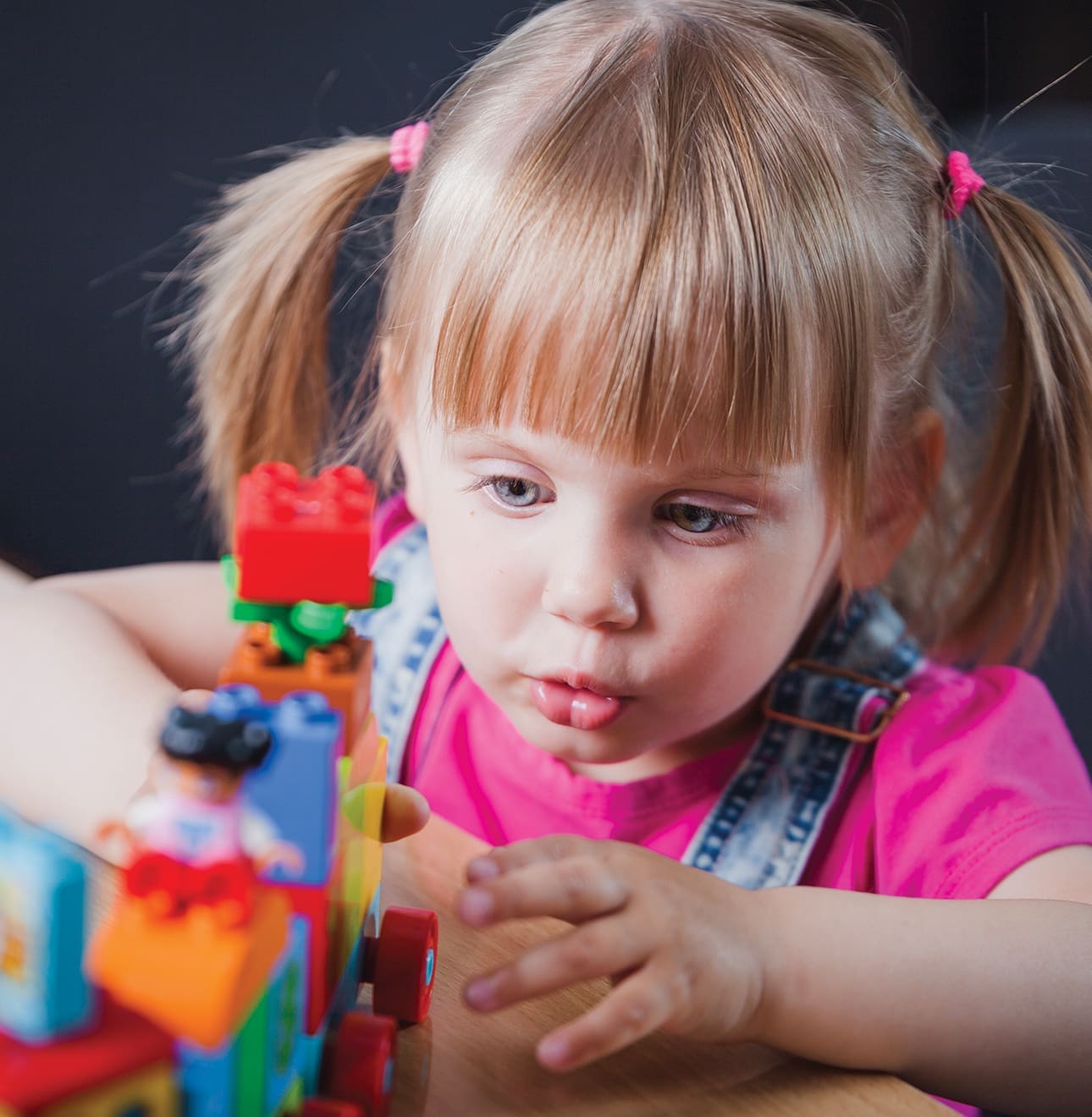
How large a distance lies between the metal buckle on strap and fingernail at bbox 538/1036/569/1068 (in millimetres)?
384

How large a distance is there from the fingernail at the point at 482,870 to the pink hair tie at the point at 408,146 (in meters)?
0.46

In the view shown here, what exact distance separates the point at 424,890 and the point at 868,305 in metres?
0.35

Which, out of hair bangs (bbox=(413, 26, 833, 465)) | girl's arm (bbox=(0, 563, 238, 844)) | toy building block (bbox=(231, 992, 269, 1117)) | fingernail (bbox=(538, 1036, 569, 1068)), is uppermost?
hair bangs (bbox=(413, 26, 833, 465))

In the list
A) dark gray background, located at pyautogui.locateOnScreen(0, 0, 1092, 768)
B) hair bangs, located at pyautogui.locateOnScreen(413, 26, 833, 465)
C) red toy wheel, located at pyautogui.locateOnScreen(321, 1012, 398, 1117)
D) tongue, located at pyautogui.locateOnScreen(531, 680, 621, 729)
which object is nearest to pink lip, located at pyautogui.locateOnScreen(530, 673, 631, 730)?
tongue, located at pyautogui.locateOnScreen(531, 680, 621, 729)

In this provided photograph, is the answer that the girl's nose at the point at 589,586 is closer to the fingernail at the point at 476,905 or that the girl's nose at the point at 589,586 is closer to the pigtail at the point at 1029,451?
the fingernail at the point at 476,905

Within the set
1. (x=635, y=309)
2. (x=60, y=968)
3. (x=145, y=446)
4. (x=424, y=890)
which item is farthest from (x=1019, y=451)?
(x=145, y=446)

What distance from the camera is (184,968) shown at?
Answer: 1.00 feet

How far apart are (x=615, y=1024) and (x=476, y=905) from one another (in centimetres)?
6

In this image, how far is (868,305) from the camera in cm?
65

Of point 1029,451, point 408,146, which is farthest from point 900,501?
point 408,146

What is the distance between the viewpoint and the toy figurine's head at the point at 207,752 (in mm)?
324

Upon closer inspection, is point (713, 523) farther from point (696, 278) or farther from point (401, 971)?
point (401, 971)

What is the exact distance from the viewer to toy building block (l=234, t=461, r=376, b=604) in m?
0.37

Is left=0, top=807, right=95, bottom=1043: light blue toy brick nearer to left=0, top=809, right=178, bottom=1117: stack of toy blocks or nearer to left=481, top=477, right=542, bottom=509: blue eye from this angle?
left=0, top=809, right=178, bottom=1117: stack of toy blocks
